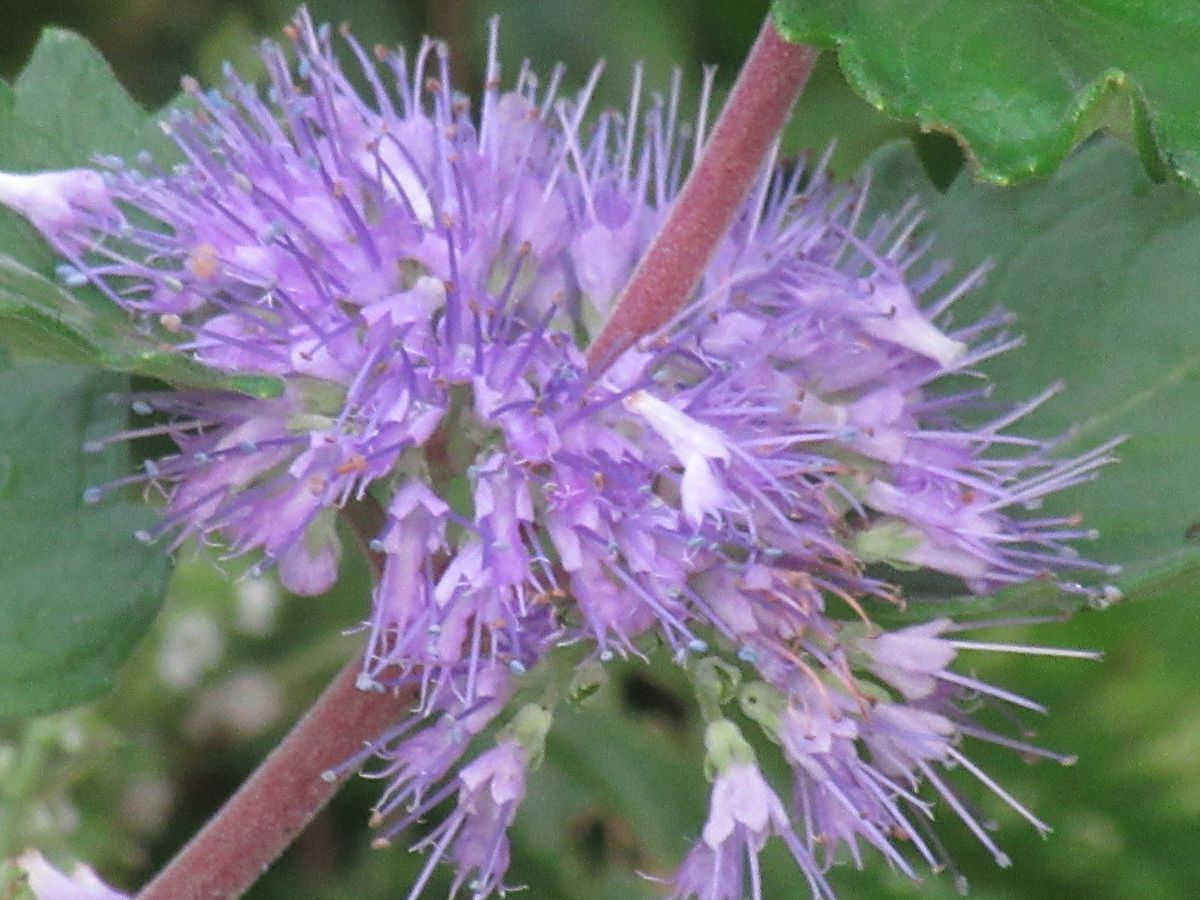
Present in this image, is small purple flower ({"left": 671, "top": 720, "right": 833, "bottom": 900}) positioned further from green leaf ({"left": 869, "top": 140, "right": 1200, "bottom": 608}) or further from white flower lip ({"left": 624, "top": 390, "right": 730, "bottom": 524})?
green leaf ({"left": 869, "top": 140, "right": 1200, "bottom": 608})

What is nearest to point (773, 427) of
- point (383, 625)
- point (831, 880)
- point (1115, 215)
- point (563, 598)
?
point (563, 598)

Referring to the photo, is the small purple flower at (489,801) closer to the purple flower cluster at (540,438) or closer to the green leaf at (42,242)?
the purple flower cluster at (540,438)

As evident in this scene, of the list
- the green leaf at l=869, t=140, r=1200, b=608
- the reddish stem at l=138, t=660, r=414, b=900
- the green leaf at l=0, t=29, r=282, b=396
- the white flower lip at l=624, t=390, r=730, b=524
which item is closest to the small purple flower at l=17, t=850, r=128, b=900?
the reddish stem at l=138, t=660, r=414, b=900

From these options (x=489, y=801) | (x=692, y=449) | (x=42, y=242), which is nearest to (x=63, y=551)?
(x=42, y=242)

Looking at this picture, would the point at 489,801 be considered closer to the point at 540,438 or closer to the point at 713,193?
the point at 540,438

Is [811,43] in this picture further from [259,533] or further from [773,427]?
[259,533]

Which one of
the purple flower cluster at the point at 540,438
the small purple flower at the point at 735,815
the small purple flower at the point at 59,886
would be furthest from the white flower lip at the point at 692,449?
the small purple flower at the point at 59,886
